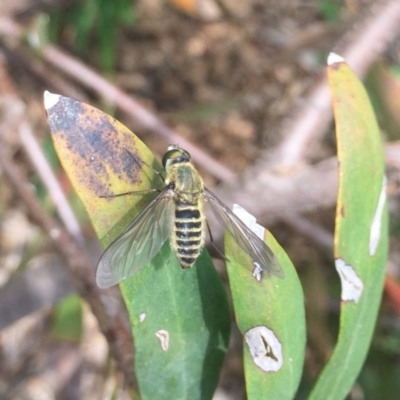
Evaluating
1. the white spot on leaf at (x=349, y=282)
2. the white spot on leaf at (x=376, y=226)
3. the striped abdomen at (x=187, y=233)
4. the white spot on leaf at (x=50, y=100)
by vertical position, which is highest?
the white spot on leaf at (x=376, y=226)

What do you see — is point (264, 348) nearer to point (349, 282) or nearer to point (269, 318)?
point (269, 318)

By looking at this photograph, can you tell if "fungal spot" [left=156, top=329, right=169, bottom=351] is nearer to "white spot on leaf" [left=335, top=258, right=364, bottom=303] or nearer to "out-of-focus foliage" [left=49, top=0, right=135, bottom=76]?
"white spot on leaf" [left=335, top=258, right=364, bottom=303]

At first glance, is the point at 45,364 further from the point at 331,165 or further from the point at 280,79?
the point at 280,79

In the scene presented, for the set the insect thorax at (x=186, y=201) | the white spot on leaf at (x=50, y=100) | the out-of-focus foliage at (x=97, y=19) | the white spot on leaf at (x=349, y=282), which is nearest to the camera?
the white spot on leaf at (x=50, y=100)

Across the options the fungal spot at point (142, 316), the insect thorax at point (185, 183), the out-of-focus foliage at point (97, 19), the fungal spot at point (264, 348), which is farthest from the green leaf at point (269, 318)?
the out-of-focus foliage at point (97, 19)

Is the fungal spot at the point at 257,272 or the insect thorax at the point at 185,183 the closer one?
the fungal spot at the point at 257,272

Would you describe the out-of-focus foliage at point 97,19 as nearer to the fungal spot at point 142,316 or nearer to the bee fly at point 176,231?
the bee fly at point 176,231
